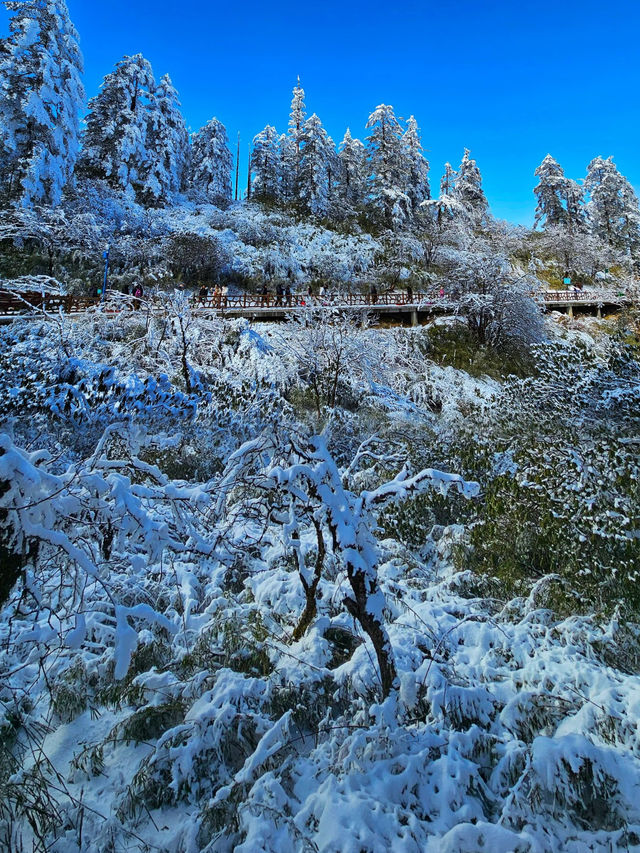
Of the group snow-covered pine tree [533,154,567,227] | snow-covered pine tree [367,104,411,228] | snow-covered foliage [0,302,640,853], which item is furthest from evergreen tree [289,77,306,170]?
snow-covered foliage [0,302,640,853]

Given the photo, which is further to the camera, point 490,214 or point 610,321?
point 490,214

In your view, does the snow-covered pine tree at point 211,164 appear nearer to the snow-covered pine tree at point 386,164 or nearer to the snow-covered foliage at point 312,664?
the snow-covered pine tree at point 386,164

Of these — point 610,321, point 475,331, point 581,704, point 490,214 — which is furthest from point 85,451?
point 490,214

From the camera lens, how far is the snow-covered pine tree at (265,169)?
46.1 metres

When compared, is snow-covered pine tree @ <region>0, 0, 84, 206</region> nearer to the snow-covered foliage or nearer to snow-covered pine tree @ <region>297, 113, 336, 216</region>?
snow-covered pine tree @ <region>297, 113, 336, 216</region>

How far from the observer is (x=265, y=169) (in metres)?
46.2

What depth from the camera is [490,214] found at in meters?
48.0

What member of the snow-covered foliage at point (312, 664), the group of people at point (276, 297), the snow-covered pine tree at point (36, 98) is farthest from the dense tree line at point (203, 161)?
the snow-covered foliage at point (312, 664)

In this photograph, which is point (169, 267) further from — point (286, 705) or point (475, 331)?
point (286, 705)

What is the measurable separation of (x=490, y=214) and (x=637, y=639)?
52189 mm

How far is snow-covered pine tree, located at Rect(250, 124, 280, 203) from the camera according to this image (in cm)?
4608

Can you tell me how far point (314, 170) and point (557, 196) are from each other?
26217mm

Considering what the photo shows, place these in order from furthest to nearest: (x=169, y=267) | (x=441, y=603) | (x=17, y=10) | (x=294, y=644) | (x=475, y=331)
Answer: (x=169, y=267), (x=17, y=10), (x=475, y=331), (x=441, y=603), (x=294, y=644)

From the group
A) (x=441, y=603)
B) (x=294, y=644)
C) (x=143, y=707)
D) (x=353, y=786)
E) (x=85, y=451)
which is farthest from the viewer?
(x=85, y=451)
